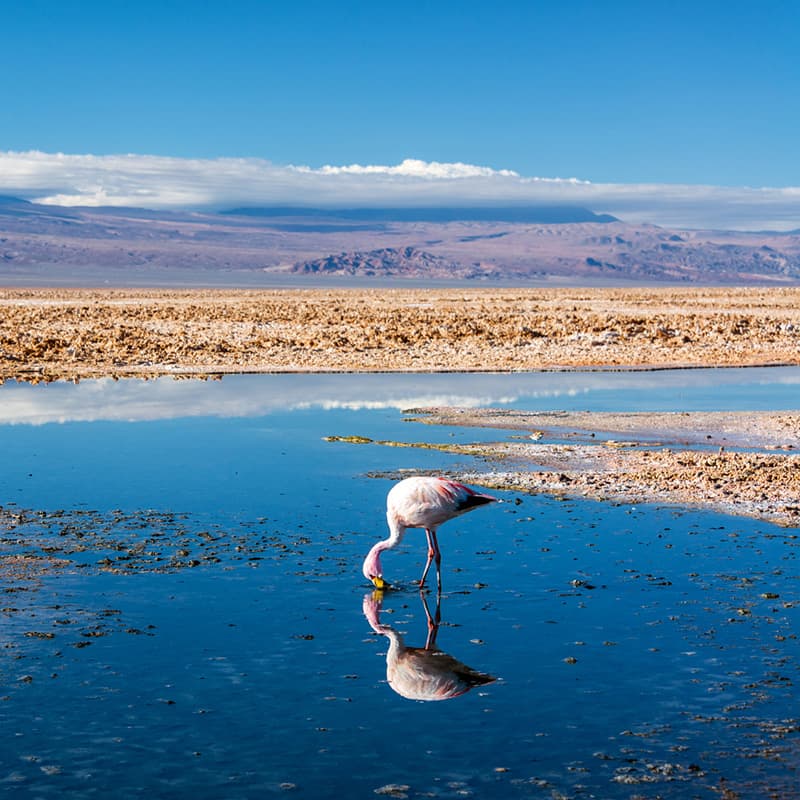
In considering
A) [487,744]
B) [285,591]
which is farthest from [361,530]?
[487,744]

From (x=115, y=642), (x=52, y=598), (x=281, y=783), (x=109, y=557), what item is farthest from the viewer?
(x=109, y=557)

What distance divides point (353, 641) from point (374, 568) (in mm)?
1339

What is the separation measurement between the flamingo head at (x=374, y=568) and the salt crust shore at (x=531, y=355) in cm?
479

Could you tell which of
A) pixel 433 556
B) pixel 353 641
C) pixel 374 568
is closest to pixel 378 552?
pixel 374 568

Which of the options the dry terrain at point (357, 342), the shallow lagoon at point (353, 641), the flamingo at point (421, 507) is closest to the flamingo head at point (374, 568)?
the flamingo at point (421, 507)

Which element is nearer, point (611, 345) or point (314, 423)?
point (314, 423)

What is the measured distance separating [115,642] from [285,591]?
5.99 ft

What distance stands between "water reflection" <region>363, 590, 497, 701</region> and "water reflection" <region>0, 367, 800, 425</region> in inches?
538

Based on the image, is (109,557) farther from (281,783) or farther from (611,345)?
(611,345)

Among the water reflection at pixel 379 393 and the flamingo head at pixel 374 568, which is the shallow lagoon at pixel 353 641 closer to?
the flamingo head at pixel 374 568

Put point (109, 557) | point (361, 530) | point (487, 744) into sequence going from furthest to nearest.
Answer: point (361, 530) → point (109, 557) → point (487, 744)

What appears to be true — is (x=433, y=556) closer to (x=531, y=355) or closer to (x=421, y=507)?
(x=421, y=507)

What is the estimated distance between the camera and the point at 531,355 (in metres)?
35.5

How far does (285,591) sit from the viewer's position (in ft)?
35.8
